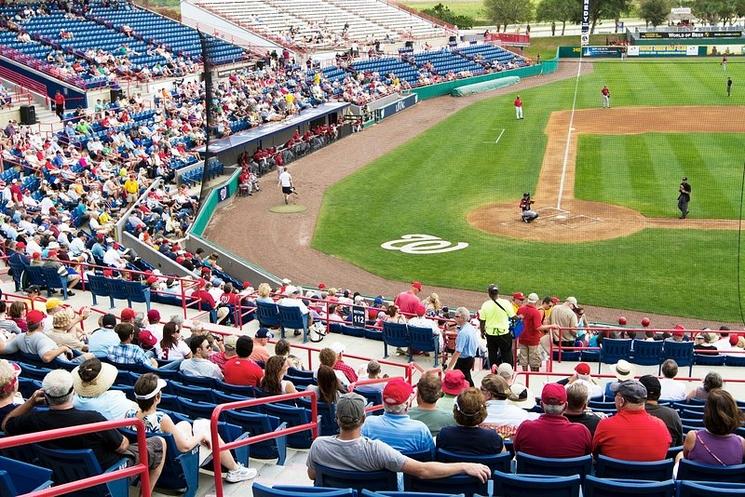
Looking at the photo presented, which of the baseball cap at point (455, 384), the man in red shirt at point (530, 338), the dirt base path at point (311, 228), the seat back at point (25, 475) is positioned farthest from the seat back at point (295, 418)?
the dirt base path at point (311, 228)

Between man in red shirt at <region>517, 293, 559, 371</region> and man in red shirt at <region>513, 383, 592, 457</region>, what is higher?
man in red shirt at <region>513, 383, 592, 457</region>

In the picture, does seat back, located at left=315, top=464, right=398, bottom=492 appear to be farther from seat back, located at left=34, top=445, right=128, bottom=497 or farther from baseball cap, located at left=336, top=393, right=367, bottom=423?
seat back, located at left=34, top=445, right=128, bottom=497

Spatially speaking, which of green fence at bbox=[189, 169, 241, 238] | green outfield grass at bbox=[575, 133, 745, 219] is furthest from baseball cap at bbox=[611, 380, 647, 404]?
green outfield grass at bbox=[575, 133, 745, 219]

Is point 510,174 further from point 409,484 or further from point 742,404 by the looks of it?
point 409,484

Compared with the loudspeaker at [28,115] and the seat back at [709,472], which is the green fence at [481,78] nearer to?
the loudspeaker at [28,115]

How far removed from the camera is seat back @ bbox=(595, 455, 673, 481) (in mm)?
5965

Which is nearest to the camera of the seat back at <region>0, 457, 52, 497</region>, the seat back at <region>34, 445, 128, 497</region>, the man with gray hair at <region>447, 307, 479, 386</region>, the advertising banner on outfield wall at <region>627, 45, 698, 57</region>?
the seat back at <region>0, 457, 52, 497</region>

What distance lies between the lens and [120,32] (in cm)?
4350

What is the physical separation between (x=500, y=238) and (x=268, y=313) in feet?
37.8

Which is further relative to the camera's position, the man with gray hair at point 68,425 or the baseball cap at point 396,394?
the baseball cap at point 396,394

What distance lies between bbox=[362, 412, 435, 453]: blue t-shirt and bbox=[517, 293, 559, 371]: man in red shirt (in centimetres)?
724

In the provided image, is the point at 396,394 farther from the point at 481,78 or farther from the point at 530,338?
the point at 481,78

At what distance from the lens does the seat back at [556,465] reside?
19.6ft

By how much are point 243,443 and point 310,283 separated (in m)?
14.9
